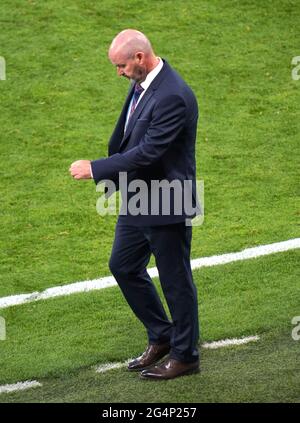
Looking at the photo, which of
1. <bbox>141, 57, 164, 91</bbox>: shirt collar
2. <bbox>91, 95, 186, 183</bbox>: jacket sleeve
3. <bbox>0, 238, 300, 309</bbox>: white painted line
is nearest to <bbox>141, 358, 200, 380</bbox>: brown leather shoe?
<bbox>91, 95, 186, 183</bbox>: jacket sleeve

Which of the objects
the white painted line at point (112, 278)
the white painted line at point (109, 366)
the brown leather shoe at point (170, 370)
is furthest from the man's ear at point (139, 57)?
the white painted line at point (112, 278)

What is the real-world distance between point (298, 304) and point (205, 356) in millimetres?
1033

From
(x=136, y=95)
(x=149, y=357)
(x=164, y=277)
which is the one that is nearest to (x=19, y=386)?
(x=149, y=357)

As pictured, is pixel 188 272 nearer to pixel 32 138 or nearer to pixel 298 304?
pixel 298 304

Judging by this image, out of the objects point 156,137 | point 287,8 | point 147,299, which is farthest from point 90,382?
point 287,8

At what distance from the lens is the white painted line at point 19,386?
22.1ft

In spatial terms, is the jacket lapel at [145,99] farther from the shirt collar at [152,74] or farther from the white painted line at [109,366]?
the white painted line at [109,366]

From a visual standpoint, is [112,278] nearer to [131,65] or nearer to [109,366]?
[109,366]

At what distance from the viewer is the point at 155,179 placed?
6.46 m

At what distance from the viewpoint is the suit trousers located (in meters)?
6.51

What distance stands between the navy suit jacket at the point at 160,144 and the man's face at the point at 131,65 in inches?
3.6

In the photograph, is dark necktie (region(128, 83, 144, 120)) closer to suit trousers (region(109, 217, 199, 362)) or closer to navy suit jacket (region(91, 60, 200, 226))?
navy suit jacket (region(91, 60, 200, 226))

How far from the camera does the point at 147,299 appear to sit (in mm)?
6820

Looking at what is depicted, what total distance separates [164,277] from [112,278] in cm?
217
